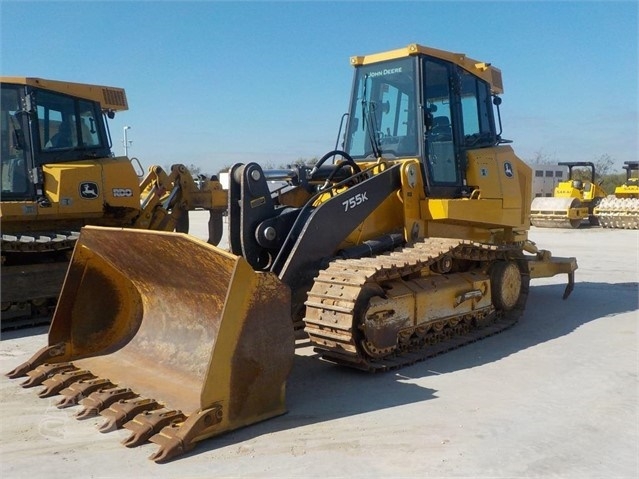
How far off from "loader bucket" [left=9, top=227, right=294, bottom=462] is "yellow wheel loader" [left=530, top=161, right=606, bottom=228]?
69.6 ft

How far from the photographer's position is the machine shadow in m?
4.52

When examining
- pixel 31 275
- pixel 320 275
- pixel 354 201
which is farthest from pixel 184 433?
pixel 31 275

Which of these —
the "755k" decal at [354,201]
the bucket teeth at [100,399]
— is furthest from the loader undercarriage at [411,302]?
the bucket teeth at [100,399]

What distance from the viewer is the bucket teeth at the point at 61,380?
5012 mm

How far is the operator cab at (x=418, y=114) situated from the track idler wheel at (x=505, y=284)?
101cm

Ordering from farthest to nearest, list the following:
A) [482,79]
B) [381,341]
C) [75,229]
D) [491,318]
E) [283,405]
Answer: [75,229], [482,79], [491,318], [381,341], [283,405]

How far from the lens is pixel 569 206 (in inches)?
957

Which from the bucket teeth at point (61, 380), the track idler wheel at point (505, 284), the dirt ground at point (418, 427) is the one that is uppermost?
the track idler wheel at point (505, 284)

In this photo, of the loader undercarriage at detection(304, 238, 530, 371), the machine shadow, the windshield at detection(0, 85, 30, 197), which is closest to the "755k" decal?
the loader undercarriage at detection(304, 238, 530, 371)

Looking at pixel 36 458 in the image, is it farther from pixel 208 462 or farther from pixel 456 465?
pixel 456 465

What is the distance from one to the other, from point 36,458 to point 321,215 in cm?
303

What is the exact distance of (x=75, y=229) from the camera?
29.6ft

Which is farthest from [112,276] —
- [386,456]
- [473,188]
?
[473,188]

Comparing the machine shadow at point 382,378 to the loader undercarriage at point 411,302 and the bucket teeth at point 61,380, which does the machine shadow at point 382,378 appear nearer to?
the loader undercarriage at point 411,302
